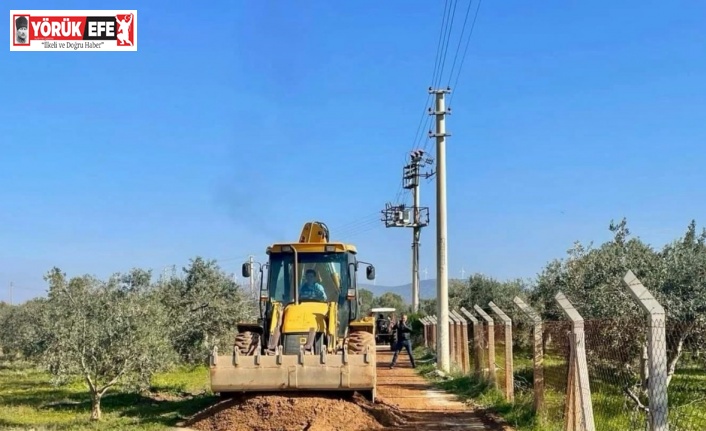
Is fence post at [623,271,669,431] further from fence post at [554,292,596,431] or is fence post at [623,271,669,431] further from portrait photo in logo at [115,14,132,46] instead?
portrait photo in logo at [115,14,132,46]

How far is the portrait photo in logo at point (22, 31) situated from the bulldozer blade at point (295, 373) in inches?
308

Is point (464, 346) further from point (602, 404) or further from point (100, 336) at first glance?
point (602, 404)

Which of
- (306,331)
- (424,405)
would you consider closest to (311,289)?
(306,331)

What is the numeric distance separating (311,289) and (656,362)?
8699mm

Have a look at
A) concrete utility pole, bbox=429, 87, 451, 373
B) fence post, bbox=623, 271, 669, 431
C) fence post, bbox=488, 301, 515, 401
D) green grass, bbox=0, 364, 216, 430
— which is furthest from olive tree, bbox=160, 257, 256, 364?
fence post, bbox=623, 271, 669, 431

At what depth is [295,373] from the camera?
39.2 feet

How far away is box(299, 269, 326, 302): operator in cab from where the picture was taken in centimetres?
1451

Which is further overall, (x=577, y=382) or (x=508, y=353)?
(x=508, y=353)

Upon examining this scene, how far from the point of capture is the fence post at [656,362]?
254 inches

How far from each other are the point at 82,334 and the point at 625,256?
11.7 metres

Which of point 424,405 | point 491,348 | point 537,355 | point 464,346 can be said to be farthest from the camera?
point 464,346

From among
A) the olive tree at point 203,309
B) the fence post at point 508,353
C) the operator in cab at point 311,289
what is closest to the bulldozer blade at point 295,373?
the operator in cab at point 311,289

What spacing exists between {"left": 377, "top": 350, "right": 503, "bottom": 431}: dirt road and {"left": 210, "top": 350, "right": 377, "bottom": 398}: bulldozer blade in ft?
3.50

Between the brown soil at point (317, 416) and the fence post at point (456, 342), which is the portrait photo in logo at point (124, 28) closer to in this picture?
the brown soil at point (317, 416)
